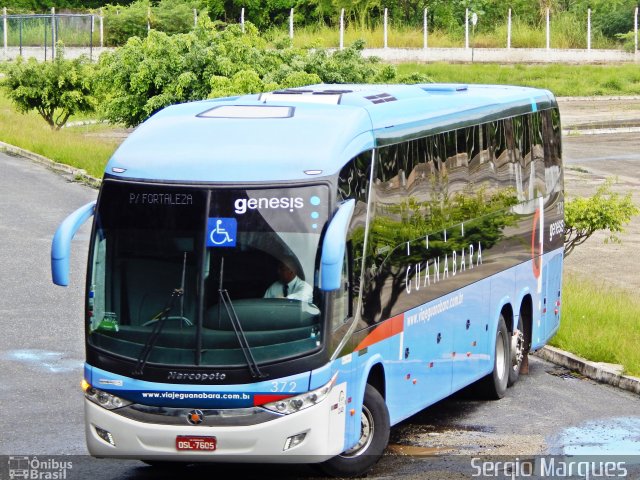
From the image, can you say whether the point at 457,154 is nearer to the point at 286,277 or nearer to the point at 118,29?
the point at 286,277

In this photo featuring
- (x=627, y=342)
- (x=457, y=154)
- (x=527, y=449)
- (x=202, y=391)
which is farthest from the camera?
(x=627, y=342)

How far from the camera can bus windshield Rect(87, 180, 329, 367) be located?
9820mm

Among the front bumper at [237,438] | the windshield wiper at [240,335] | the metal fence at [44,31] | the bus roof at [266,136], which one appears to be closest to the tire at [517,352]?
the bus roof at [266,136]

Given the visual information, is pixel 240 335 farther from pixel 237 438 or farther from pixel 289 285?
pixel 237 438

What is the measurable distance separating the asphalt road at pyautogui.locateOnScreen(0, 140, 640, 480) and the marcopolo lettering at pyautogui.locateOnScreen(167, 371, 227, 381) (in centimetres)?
148

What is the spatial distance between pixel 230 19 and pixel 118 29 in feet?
39.7

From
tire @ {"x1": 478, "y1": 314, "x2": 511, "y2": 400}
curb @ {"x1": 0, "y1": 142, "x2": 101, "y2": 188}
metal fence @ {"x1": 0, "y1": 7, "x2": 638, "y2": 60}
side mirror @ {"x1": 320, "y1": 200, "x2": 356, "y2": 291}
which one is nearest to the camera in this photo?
side mirror @ {"x1": 320, "y1": 200, "x2": 356, "y2": 291}

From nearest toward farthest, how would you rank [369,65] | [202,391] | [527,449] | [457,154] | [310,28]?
[202,391] → [527,449] → [457,154] → [369,65] → [310,28]

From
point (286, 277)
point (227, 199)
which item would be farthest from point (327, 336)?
point (227, 199)

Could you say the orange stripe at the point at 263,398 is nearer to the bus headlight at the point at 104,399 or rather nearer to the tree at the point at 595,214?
the bus headlight at the point at 104,399

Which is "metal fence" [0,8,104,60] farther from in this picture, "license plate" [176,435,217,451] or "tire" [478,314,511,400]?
"license plate" [176,435,217,451]

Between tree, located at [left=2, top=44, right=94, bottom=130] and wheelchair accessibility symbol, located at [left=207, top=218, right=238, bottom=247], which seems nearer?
wheelchair accessibility symbol, located at [left=207, top=218, right=238, bottom=247]

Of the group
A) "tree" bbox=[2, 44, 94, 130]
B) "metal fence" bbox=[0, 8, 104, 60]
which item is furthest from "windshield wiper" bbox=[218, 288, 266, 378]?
"metal fence" bbox=[0, 8, 104, 60]

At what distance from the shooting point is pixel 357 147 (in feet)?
35.6
